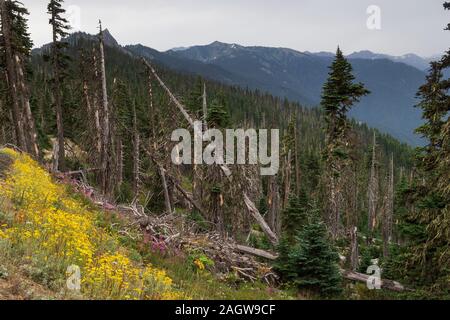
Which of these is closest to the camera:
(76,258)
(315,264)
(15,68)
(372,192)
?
(76,258)

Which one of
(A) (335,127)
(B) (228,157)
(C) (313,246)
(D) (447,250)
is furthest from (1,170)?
(A) (335,127)

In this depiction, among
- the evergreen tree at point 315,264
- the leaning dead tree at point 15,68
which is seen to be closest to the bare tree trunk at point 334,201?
the evergreen tree at point 315,264

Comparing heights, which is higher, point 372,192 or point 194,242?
point 194,242

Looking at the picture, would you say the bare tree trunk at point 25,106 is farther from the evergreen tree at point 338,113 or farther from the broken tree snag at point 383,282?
the broken tree snag at point 383,282

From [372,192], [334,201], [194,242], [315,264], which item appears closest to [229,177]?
[194,242]

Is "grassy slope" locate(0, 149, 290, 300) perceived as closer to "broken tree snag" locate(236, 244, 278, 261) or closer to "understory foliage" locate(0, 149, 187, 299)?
"understory foliage" locate(0, 149, 187, 299)

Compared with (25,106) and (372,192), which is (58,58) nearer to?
(25,106)

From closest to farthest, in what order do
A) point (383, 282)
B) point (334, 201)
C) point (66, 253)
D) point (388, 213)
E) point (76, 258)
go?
1. point (66, 253)
2. point (76, 258)
3. point (383, 282)
4. point (334, 201)
5. point (388, 213)

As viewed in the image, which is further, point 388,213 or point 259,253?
point 388,213

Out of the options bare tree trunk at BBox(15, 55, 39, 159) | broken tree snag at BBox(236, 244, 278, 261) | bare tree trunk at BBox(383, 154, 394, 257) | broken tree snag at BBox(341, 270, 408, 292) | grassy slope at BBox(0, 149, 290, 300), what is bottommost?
bare tree trunk at BBox(383, 154, 394, 257)

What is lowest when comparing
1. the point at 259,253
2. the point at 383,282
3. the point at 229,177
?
the point at 383,282

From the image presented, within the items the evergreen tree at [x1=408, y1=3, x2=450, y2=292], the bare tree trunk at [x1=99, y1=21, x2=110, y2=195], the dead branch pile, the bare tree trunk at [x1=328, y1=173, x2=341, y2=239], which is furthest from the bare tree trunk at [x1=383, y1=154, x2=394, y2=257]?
the dead branch pile

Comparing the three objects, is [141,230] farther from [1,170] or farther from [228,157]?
[228,157]
